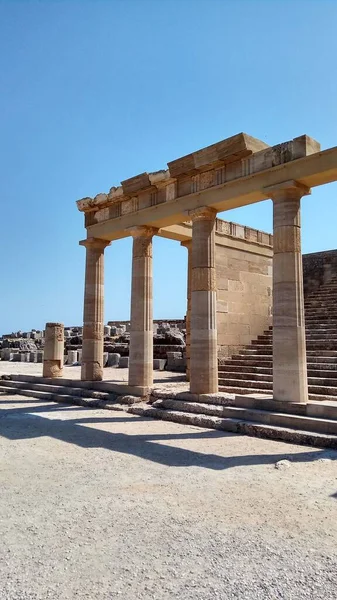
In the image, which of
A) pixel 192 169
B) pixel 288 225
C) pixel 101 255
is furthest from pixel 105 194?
pixel 288 225

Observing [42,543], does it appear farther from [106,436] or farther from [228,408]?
[228,408]

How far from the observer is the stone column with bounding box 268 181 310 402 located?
8.96 metres

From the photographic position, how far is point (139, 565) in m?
3.69

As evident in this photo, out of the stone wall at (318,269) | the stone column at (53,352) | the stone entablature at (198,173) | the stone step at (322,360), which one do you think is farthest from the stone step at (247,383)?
the stone wall at (318,269)

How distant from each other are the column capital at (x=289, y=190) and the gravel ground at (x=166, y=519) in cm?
478

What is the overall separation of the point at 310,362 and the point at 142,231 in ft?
18.4

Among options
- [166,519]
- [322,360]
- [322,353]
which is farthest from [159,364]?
[166,519]

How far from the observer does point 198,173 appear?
36.8ft

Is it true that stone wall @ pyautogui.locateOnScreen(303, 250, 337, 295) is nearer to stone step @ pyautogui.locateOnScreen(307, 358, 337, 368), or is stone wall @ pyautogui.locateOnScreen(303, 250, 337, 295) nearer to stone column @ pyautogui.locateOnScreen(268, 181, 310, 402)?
stone step @ pyautogui.locateOnScreen(307, 358, 337, 368)

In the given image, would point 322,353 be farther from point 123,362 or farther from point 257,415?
point 123,362

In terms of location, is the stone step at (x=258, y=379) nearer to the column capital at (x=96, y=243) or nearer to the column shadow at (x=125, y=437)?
the column shadow at (x=125, y=437)

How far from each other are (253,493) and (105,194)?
1019 cm

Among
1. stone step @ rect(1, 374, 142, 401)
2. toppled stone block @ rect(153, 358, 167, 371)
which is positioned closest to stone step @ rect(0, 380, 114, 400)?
stone step @ rect(1, 374, 142, 401)

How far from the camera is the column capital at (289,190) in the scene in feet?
30.2
